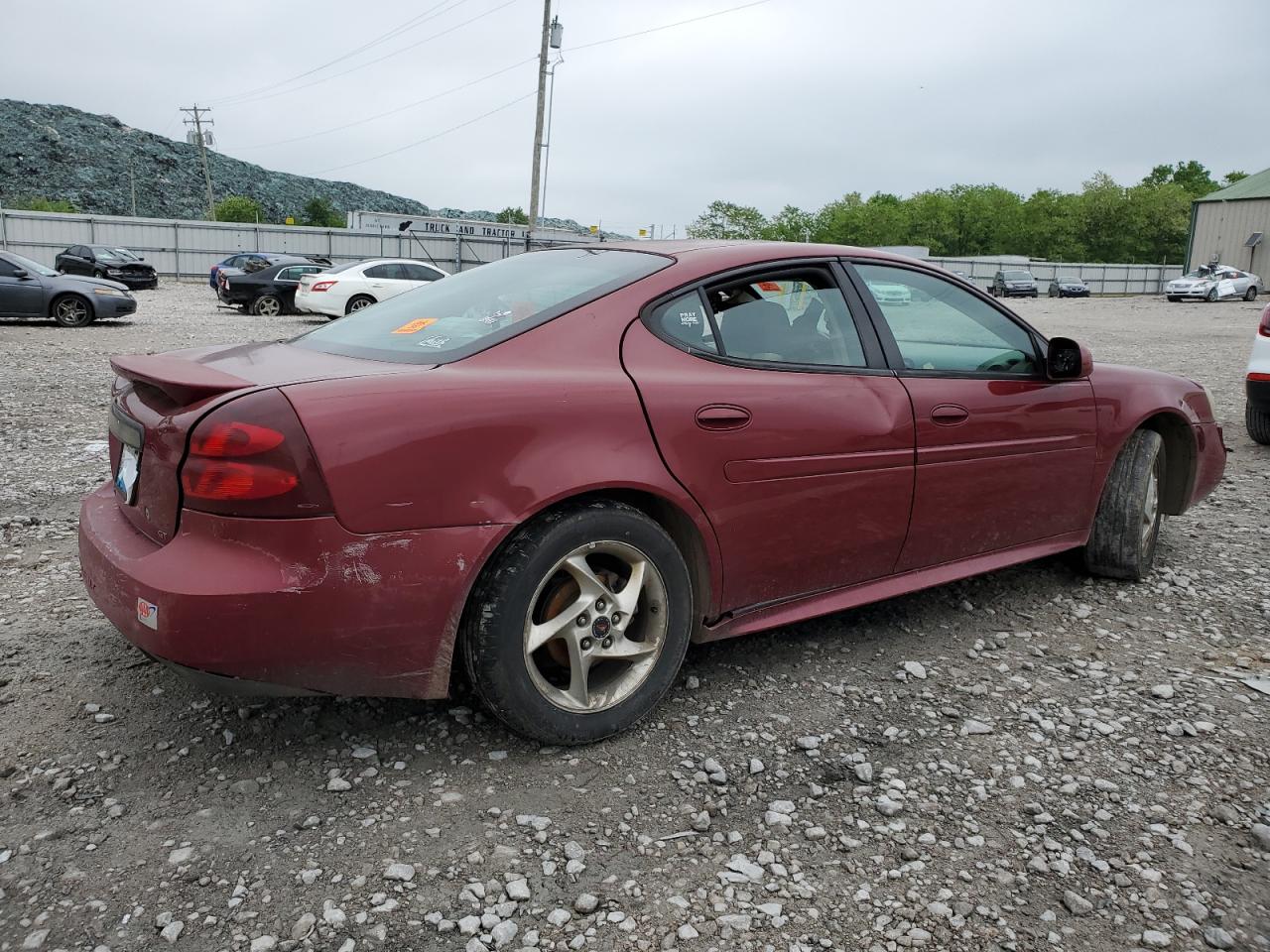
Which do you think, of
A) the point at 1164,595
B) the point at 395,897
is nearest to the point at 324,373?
the point at 395,897

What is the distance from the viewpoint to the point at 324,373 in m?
2.62

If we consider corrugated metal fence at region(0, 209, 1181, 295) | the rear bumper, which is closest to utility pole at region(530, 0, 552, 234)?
corrugated metal fence at region(0, 209, 1181, 295)

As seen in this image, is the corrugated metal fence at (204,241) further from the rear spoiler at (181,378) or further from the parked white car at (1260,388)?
the rear spoiler at (181,378)

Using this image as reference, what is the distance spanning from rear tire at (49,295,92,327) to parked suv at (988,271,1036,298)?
136ft

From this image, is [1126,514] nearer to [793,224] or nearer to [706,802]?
[706,802]

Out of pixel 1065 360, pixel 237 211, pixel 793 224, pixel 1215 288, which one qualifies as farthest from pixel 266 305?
pixel 237 211

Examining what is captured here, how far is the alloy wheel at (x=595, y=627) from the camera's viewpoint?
9.03ft

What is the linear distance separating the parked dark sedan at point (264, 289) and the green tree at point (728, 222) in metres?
63.4

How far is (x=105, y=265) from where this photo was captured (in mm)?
30359

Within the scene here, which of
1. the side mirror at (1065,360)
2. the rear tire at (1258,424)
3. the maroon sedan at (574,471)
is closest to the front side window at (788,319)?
the maroon sedan at (574,471)

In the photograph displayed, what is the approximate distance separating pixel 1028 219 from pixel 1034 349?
96436 mm

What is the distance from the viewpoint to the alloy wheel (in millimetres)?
2752

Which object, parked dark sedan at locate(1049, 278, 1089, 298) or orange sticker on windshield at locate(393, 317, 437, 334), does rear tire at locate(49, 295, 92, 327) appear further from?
parked dark sedan at locate(1049, 278, 1089, 298)

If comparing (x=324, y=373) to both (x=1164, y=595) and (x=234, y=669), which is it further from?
(x=1164, y=595)
